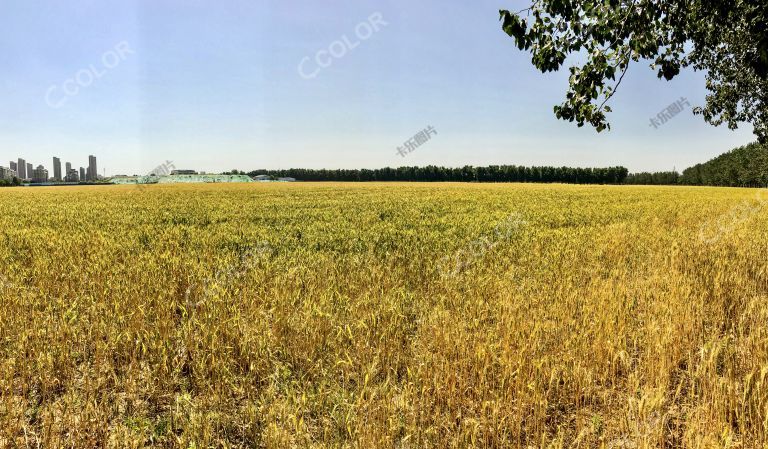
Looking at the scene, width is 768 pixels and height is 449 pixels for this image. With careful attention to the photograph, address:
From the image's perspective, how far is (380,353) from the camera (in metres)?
3.96

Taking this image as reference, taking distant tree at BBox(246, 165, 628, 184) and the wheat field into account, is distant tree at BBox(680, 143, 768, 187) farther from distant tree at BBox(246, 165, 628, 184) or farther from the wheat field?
the wheat field

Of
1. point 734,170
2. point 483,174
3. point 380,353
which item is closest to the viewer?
point 380,353

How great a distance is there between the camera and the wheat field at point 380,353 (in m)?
2.91

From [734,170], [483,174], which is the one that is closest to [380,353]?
[483,174]

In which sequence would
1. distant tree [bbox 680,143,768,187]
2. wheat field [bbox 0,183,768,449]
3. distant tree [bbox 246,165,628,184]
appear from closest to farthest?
wheat field [bbox 0,183,768,449]
distant tree [bbox 680,143,768,187]
distant tree [bbox 246,165,628,184]

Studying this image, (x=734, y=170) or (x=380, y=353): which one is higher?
(x=734, y=170)

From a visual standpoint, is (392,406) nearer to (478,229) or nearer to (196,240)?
(196,240)

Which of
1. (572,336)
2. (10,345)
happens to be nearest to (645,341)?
(572,336)

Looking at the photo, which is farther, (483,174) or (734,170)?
(483,174)

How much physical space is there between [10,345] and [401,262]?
5.38 meters

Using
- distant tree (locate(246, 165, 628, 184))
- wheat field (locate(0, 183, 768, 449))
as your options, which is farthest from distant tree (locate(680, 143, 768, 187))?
wheat field (locate(0, 183, 768, 449))

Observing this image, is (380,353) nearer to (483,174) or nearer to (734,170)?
(483,174)

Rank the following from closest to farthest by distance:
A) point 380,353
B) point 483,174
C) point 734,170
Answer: point 380,353, point 734,170, point 483,174

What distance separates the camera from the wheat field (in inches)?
115
